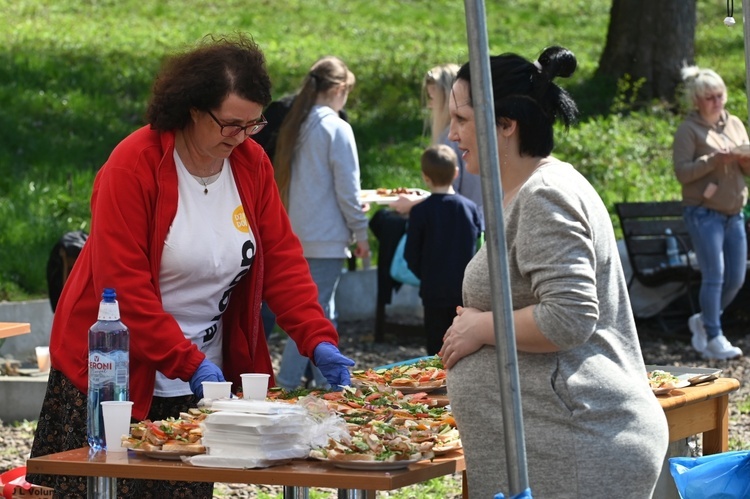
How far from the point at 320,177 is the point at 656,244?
3934 millimetres

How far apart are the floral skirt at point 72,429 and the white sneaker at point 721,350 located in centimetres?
577

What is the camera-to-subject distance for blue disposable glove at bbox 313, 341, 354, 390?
3.70 m

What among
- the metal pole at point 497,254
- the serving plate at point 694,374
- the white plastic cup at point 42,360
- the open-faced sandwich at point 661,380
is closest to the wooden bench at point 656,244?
the white plastic cup at point 42,360

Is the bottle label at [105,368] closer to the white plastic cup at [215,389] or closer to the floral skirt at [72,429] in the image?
the white plastic cup at [215,389]

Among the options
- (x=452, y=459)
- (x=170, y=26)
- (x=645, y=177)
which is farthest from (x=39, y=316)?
(x=170, y=26)

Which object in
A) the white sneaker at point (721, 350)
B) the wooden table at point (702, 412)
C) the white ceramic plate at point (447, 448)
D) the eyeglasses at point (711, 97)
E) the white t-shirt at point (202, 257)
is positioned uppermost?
the eyeglasses at point (711, 97)

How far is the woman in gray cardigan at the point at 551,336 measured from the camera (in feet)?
8.86

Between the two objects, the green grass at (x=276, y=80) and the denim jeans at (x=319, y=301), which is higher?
the green grass at (x=276, y=80)

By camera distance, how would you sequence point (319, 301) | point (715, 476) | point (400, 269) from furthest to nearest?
point (400, 269) < point (319, 301) < point (715, 476)

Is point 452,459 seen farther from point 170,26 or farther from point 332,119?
point 170,26

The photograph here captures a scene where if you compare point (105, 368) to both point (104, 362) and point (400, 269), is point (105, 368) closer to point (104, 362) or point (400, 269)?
point (104, 362)

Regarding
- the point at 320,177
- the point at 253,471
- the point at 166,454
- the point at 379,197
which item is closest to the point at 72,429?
the point at 166,454

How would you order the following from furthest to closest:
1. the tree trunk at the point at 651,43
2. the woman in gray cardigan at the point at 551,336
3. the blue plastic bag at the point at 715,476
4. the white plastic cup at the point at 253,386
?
1. the tree trunk at the point at 651,43
2. the blue plastic bag at the point at 715,476
3. the white plastic cup at the point at 253,386
4. the woman in gray cardigan at the point at 551,336

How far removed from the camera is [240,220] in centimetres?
368
